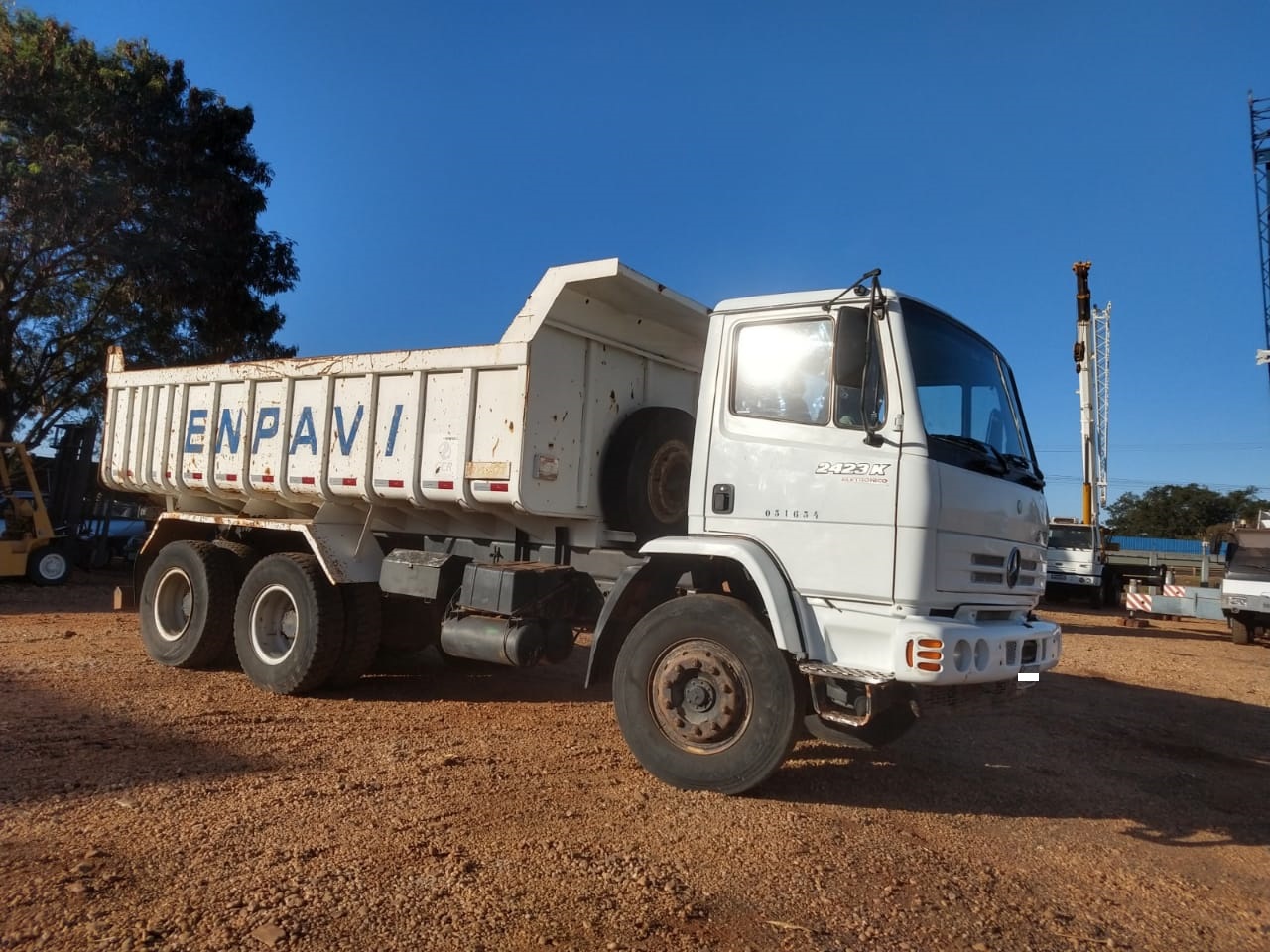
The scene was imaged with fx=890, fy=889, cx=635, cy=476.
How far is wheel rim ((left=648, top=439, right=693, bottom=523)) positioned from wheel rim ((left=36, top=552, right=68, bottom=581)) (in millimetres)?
13724

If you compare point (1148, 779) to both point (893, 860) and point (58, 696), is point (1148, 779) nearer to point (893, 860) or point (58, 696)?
point (893, 860)

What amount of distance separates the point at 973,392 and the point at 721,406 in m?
1.44

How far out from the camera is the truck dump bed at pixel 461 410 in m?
5.77

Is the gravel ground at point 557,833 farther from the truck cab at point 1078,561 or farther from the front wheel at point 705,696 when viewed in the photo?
the truck cab at point 1078,561

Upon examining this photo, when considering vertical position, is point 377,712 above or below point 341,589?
below

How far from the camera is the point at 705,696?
485cm

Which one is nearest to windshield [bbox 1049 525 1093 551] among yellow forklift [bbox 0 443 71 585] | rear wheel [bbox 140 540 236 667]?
rear wheel [bbox 140 540 236 667]

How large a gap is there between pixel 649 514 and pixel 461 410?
147cm

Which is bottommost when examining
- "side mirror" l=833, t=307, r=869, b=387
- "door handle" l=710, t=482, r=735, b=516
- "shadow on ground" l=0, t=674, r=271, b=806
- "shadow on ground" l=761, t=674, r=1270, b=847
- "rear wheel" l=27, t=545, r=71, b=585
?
"shadow on ground" l=0, t=674, r=271, b=806

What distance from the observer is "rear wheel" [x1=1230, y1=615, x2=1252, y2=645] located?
49.8 feet

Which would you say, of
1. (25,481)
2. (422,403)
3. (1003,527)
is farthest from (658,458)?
(25,481)

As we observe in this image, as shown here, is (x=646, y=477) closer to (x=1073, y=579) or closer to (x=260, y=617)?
(x=260, y=617)

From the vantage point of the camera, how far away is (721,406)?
17.0ft

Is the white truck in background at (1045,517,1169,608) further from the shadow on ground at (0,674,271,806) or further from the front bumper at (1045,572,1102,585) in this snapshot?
the shadow on ground at (0,674,271,806)
